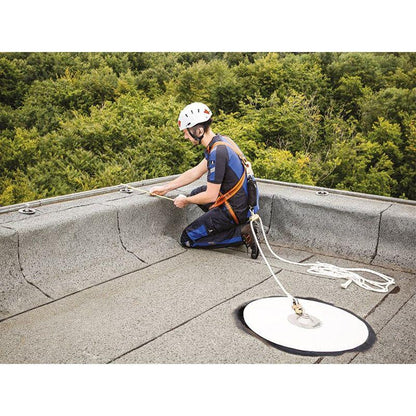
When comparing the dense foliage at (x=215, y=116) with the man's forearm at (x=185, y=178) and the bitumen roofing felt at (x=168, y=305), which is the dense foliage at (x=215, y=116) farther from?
the bitumen roofing felt at (x=168, y=305)

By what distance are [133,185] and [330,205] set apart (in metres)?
2.83

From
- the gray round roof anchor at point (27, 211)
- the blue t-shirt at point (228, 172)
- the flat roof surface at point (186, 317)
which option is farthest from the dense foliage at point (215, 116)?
the flat roof surface at point (186, 317)

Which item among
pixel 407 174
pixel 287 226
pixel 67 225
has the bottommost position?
pixel 407 174

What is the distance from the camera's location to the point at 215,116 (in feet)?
55.5

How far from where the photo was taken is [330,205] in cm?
565

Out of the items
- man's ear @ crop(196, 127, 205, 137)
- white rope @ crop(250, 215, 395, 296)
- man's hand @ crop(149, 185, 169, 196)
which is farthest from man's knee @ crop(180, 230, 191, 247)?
man's ear @ crop(196, 127, 205, 137)

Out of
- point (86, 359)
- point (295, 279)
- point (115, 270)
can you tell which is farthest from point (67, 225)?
point (295, 279)

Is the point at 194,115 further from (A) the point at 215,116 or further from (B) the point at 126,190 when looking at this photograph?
(A) the point at 215,116

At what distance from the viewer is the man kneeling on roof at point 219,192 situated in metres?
5.21

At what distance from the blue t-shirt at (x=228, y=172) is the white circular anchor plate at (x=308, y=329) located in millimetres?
1457

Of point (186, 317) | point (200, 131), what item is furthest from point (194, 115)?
point (186, 317)

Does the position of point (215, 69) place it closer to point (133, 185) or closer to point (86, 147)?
point (86, 147)

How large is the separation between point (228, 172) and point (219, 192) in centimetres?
30

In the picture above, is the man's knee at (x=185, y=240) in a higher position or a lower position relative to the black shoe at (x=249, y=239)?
lower
